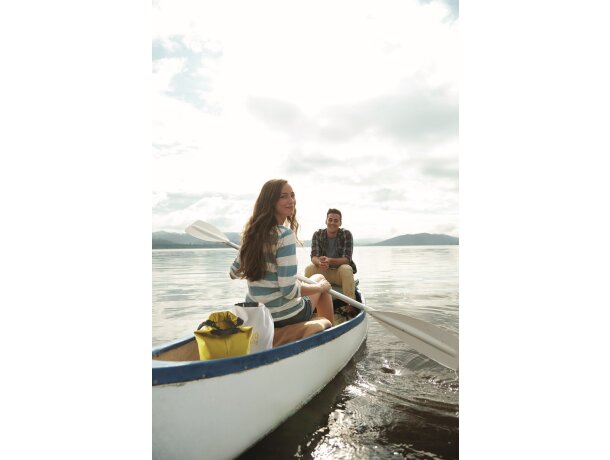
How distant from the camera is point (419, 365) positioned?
3.25 m

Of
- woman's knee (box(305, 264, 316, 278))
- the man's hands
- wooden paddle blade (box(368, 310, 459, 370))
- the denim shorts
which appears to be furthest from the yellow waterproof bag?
woman's knee (box(305, 264, 316, 278))

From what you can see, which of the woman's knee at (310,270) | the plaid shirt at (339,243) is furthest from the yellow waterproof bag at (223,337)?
the plaid shirt at (339,243)

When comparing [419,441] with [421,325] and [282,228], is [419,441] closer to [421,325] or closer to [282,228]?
[421,325]

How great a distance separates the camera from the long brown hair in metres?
2.18

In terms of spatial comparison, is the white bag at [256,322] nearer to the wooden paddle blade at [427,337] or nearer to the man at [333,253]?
the wooden paddle blade at [427,337]

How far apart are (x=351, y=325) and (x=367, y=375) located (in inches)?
16.3

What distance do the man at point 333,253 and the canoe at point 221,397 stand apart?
1.83 m

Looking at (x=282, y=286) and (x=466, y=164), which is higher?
(x=466, y=164)

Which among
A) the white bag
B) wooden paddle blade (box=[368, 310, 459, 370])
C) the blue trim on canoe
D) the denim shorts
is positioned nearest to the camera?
the blue trim on canoe

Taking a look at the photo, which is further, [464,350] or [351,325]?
[351,325]

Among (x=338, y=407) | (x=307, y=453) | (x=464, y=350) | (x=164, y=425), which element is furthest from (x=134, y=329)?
(x=338, y=407)

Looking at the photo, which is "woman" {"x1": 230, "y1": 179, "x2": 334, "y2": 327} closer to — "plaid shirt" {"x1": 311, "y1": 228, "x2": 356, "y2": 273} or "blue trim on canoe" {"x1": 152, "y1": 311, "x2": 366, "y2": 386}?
"blue trim on canoe" {"x1": 152, "y1": 311, "x2": 366, "y2": 386}

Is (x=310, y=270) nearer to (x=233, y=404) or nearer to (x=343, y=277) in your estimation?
(x=343, y=277)

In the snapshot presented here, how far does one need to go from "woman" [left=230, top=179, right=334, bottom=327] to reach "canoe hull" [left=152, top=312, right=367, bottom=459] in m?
0.24
